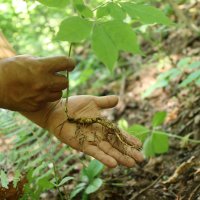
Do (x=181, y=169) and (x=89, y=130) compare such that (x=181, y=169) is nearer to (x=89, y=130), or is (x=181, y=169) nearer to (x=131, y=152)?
(x=131, y=152)

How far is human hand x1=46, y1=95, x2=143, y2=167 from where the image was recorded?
1.89m

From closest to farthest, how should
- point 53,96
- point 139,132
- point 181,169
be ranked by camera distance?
point 53,96
point 181,169
point 139,132

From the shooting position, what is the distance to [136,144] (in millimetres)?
2014

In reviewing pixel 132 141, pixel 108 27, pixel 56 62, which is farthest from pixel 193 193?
pixel 108 27

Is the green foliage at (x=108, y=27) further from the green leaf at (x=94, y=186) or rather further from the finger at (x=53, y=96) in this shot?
the green leaf at (x=94, y=186)

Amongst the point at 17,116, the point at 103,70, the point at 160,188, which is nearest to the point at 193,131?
the point at 160,188

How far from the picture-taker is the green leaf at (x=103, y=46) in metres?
1.37

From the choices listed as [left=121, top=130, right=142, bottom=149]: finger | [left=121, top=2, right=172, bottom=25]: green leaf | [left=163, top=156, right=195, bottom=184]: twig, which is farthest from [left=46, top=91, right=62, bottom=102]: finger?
[left=163, top=156, right=195, bottom=184]: twig

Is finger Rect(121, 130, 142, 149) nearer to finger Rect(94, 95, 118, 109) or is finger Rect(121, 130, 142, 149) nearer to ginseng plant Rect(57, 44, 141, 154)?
ginseng plant Rect(57, 44, 141, 154)

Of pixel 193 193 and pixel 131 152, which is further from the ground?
pixel 131 152

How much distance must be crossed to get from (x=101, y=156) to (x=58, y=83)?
1.46ft

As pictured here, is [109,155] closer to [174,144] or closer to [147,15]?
[147,15]

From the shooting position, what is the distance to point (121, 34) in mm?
1389

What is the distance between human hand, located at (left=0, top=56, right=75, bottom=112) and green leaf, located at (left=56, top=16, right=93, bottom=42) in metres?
0.46
